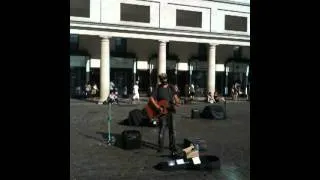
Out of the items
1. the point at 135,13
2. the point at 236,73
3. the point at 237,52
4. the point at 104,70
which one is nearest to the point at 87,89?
the point at 104,70

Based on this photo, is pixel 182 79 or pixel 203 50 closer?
pixel 182 79

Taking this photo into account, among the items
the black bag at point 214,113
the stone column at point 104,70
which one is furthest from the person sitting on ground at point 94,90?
the black bag at point 214,113

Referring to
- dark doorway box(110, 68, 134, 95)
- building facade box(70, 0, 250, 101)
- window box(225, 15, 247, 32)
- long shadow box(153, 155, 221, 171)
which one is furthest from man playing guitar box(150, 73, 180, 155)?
window box(225, 15, 247, 32)

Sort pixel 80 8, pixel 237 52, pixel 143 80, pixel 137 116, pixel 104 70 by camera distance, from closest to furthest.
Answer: pixel 137 116
pixel 80 8
pixel 104 70
pixel 143 80
pixel 237 52

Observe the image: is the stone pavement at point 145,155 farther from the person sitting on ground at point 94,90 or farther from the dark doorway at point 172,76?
the dark doorway at point 172,76

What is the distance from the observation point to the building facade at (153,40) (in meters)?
31.8

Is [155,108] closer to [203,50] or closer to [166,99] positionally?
[166,99]

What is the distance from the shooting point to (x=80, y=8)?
3161 centimetres

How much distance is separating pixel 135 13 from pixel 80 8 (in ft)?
16.5

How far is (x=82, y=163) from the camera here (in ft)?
30.3

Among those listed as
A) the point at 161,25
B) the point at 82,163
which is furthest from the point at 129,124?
the point at 161,25

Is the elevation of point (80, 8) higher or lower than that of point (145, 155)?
higher
